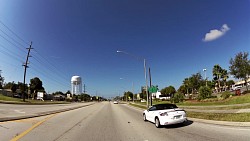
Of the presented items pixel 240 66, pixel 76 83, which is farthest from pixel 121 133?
pixel 76 83

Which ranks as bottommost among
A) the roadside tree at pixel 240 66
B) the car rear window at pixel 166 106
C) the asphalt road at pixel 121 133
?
the asphalt road at pixel 121 133

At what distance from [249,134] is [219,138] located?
1383 mm

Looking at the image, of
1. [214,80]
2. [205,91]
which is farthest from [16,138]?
[214,80]

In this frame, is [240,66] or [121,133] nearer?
[121,133]

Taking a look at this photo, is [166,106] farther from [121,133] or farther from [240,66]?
[240,66]

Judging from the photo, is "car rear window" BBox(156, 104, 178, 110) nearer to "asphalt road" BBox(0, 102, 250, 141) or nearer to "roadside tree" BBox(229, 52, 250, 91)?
"asphalt road" BBox(0, 102, 250, 141)

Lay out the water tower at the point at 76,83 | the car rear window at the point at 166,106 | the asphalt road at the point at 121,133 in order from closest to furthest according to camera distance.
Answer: the asphalt road at the point at 121,133 → the car rear window at the point at 166,106 → the water tower at the point at 76,83

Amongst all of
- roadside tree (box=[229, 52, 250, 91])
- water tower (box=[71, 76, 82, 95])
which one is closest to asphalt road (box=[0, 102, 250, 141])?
roadside tree (box=[229, 52, 250, 91])

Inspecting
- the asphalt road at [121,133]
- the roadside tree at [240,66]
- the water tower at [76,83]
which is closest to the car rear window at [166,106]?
the asphalt road at [121,133]

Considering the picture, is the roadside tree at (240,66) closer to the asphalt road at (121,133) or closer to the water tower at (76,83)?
the asphalt road at (121,133)

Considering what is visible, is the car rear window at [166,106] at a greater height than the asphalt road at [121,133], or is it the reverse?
the car rear window at [166,106]

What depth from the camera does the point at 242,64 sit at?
4047cm

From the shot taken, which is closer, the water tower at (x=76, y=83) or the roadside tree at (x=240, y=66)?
the roadside tree at (x=240, y=66)

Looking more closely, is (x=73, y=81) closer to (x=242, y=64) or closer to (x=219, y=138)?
(x=242, y=64)
